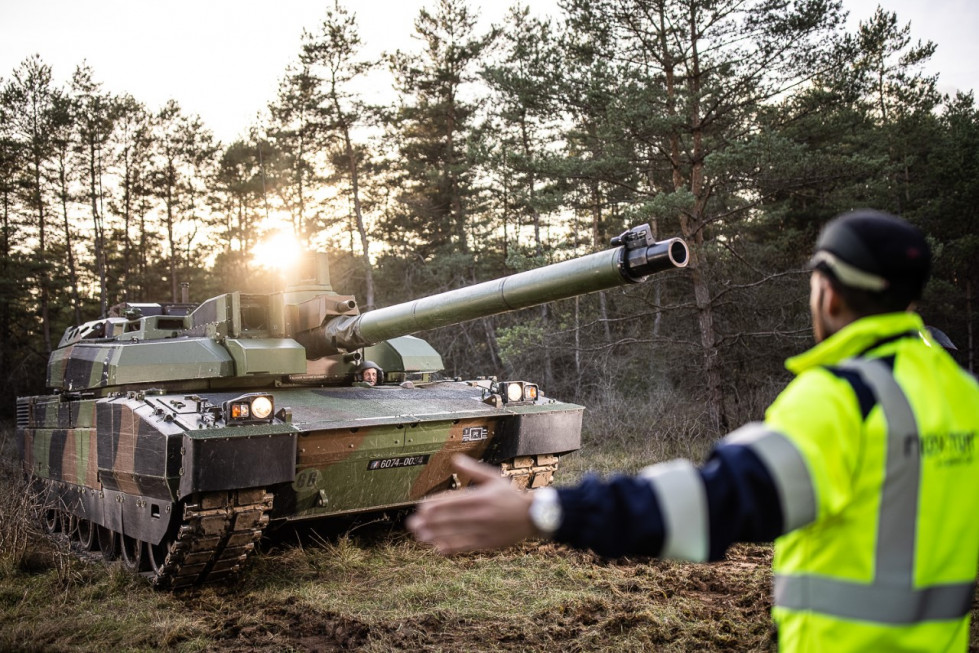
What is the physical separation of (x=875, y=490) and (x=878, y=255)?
1.43ft

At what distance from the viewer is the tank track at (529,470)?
7.18 metres

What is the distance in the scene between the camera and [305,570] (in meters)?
6.42

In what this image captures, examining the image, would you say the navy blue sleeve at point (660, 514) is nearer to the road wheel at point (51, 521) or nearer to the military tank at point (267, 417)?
the military tank at point (267, 417)

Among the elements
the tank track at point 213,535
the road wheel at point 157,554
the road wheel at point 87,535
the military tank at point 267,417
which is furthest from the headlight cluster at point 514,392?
the road wheel at point 87,535

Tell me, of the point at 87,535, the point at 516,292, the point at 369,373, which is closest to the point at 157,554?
the point at 87,535

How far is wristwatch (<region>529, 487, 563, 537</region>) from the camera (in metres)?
1.39

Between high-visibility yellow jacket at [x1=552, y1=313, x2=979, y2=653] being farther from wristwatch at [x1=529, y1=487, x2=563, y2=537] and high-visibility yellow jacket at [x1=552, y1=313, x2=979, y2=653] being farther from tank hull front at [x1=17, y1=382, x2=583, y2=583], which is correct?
tank hull front at [x1=17, y1=382, x2=583, y2=583]

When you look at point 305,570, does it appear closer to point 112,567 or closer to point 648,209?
point 112,567

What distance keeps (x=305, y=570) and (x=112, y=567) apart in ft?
5.14

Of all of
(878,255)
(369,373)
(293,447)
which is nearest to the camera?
(878,255)

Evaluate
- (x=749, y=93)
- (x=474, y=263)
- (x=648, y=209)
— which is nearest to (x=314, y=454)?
(x=648, y=209)

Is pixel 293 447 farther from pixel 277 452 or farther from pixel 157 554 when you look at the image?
pixel 157 554

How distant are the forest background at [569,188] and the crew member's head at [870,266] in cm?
915

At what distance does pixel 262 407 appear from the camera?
5562mm
